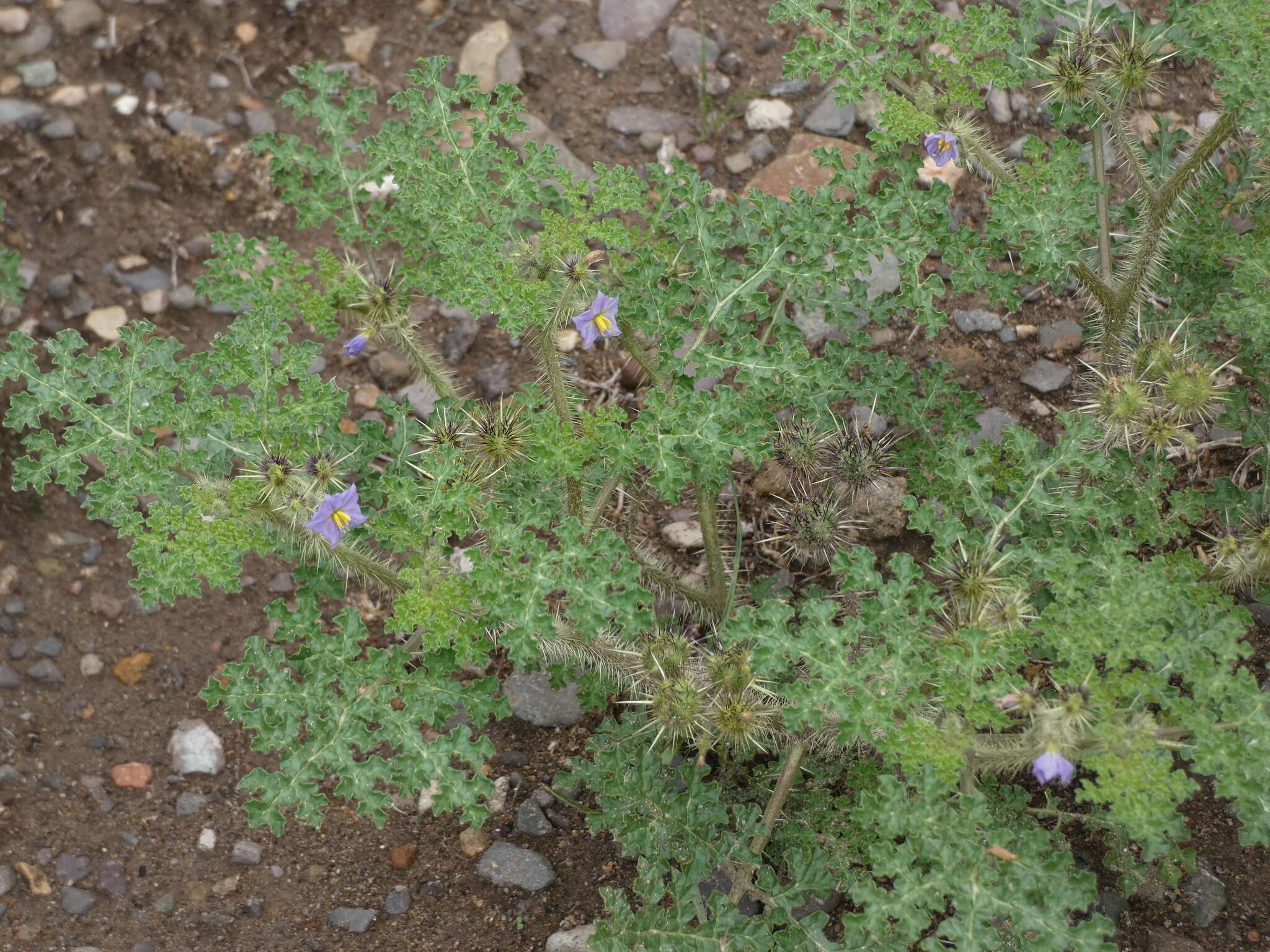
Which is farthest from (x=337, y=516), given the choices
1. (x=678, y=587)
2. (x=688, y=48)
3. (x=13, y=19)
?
(x=13, y=19)

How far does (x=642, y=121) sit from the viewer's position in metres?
5.69

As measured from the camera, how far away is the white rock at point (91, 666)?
4.63 metres

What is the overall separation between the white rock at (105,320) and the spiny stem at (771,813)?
383 centimetres

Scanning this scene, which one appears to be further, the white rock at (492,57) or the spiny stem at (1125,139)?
the white rock at (492,57)

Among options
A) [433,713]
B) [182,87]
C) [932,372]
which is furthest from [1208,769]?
[182,87]

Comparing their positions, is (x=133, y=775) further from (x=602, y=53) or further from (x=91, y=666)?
(x=602, y=53)

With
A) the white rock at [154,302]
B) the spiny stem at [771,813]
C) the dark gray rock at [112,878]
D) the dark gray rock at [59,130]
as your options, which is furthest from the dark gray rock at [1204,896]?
the dark gray rock at [59,130]

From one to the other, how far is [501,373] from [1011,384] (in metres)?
2.31

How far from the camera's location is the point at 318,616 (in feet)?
11.6

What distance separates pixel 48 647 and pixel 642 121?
3.73 metres

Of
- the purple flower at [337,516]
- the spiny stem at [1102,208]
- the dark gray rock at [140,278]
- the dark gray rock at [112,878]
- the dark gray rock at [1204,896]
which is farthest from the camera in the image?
the dark gray rock at [140,278]

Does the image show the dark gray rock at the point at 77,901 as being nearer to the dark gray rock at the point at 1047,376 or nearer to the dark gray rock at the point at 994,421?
the dark gray rock at the point at 994,421

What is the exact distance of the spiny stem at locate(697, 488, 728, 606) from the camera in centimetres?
389

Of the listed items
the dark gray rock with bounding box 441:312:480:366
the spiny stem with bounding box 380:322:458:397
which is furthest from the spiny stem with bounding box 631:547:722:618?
the dark gray rock with bounding box 441:312:480:366
